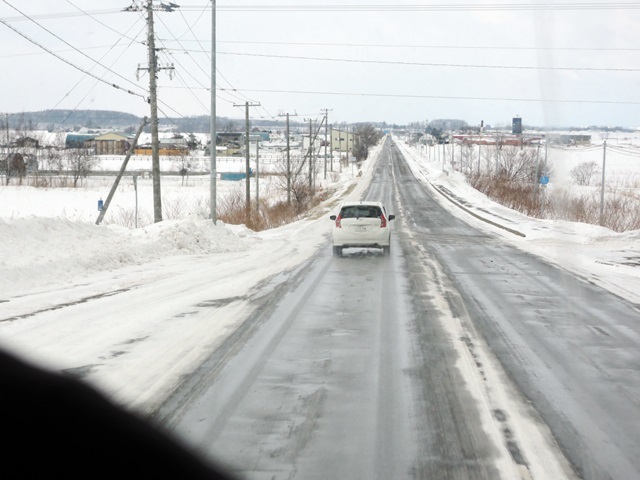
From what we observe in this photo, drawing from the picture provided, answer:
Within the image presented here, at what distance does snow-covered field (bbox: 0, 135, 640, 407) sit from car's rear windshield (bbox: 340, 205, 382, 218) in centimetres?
183

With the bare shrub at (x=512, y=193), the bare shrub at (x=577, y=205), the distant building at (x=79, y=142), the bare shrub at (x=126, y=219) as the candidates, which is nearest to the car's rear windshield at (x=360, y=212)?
the bare shrub at (x=577, y=205)

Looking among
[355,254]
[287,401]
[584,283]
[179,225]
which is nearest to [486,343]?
[287,401]

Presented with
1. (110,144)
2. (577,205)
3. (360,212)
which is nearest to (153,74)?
(360,212)

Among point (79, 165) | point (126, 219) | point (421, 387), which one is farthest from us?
point (79, 165)

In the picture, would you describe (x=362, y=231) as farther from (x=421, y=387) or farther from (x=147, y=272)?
(x=421, y=387)

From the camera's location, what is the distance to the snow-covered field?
8.48 metres

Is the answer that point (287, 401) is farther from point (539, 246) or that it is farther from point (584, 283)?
point (539, 246)

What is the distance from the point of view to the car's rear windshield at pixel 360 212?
22.1 m

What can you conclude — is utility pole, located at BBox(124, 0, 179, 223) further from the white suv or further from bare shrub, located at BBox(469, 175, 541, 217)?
bare shrub, located at BBox(469, 175, 541, 217)

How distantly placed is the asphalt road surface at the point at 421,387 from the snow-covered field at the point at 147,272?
0.69 metres

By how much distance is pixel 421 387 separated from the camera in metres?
7.37

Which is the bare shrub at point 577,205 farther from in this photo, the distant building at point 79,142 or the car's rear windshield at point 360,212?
the distant building at point 79,142

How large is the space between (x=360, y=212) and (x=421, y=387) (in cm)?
1507

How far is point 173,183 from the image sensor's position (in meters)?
87.7
